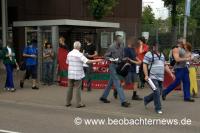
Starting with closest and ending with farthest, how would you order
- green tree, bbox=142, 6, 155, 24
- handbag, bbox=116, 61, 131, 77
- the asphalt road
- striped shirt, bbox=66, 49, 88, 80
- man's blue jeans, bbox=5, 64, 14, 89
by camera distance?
the asphalt road, striped shirt, bbox=66, 49, 88, 80, handbag, bbox=116, 61, 131, 77, man's blue jeans, bbox=5, 64, 14, 89, green tree, bbox=142, 6, 155, 24

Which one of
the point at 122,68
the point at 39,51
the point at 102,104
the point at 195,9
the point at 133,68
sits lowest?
the point at 102,104

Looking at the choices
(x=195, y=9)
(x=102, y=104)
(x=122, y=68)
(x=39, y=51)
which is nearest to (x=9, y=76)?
(x=39, y=51)

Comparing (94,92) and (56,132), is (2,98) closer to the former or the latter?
(94,92)

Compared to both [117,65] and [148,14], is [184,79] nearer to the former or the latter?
[117,65]

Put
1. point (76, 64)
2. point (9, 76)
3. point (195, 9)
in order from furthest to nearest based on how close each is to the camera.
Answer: point (195, 9) < point (9, 76) < point (76, 64)

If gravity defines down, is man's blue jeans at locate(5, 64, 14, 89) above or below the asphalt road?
above

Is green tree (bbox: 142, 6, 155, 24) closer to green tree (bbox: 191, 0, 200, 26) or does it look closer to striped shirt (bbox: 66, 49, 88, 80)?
green tree (bbox: 191, 0, 200, 26)

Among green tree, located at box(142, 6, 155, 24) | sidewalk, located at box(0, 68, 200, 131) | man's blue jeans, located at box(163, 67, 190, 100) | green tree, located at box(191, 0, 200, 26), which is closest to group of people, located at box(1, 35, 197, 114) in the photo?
man's blue jeans, located at box(163, 67, 190, 100)

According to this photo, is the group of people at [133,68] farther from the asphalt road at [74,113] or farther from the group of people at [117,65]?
the asphalt road at [74,113]

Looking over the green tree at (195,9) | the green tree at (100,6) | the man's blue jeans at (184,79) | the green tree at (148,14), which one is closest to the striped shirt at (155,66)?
the man's blue jeans at (184,79)

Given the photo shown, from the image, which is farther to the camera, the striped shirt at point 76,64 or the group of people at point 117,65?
the striped shirt at point 76,64

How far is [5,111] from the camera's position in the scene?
39.0 ft

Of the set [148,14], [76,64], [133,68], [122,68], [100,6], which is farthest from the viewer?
[148,14]

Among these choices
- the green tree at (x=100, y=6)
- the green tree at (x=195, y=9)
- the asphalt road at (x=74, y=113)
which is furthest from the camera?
the green tree at (x=195, y=9)
